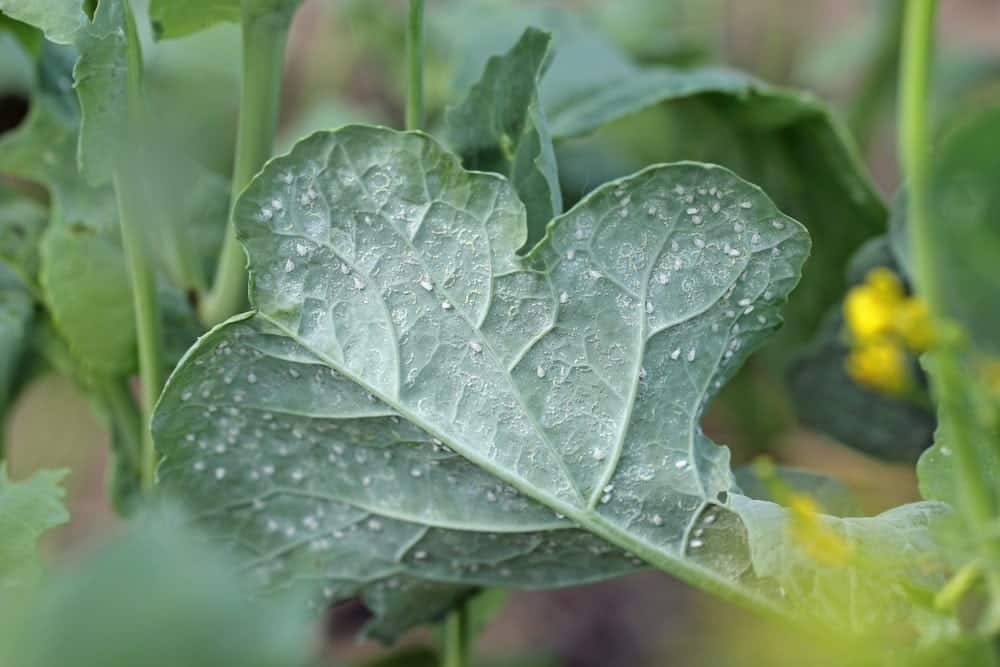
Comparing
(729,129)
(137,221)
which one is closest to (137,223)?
(137,221)

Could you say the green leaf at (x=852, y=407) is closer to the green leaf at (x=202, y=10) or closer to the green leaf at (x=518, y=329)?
the green leaf at (x=518, y=329)

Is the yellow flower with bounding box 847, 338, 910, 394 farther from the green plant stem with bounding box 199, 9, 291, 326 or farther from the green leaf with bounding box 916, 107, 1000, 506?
the green plant stem with bounding box 199, 9, 291, 326

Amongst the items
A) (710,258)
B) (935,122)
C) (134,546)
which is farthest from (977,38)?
(134,546)

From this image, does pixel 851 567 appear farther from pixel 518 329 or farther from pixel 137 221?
pixel 137 221

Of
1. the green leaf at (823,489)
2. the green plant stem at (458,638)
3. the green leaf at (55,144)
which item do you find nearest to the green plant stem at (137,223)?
the green leaf at (55,144)

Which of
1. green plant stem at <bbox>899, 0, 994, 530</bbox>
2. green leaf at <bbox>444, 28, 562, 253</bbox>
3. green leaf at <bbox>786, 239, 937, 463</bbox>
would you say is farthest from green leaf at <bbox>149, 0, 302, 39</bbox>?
green leaf at <bbox>786, 239, 937, 463</bbox>
